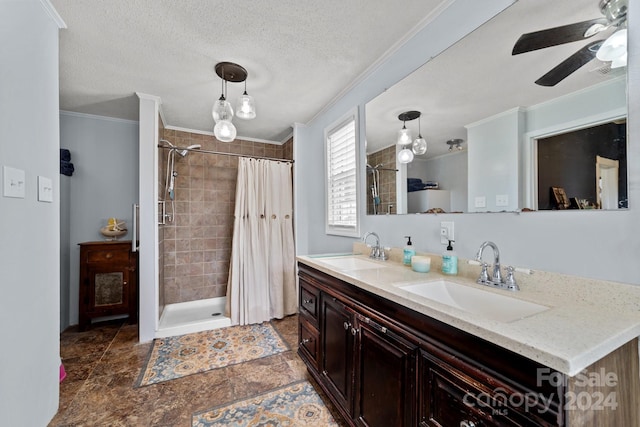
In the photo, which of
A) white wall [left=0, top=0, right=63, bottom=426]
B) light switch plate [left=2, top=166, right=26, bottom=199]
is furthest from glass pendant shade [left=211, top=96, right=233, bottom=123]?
light switch plate [left=2, top=166, right=26, bottom=199]

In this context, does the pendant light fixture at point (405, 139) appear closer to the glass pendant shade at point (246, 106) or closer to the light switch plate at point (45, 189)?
the glass pendant shade at point (246, 106)

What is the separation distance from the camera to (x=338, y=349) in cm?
145

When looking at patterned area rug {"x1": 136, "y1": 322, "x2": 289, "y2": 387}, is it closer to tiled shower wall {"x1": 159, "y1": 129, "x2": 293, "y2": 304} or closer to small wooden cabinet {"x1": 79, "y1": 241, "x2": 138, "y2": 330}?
small wooden cabinet {"x1": 79, "y1": 241, "x2": 138, "y2": 330}

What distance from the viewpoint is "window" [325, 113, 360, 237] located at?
227 centimetres

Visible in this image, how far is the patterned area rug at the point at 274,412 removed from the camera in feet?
4.78

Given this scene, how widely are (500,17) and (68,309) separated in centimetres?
432

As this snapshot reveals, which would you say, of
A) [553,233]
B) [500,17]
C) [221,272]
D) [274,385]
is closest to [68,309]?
[221,272]

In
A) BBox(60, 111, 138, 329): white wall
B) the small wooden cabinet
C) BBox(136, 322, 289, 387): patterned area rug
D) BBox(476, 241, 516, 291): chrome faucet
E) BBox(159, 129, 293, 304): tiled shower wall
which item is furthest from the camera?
BBox(159, 129, 293, 304): tiled shower wall

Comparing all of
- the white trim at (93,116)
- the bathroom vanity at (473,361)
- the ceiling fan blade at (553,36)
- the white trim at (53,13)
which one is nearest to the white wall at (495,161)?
the ceiling fan blade at (553,36)

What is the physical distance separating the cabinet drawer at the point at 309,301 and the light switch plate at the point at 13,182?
157 cm

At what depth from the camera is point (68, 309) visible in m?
2.71

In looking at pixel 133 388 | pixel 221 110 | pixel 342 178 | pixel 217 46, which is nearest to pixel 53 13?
pixel 217 46

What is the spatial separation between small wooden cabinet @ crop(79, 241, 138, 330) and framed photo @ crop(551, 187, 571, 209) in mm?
3452

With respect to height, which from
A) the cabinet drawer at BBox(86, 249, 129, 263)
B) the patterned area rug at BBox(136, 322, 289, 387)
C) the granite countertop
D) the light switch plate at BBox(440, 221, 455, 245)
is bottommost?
Answer: the patterned area rug at BBox(136, 322, 289, 387)
